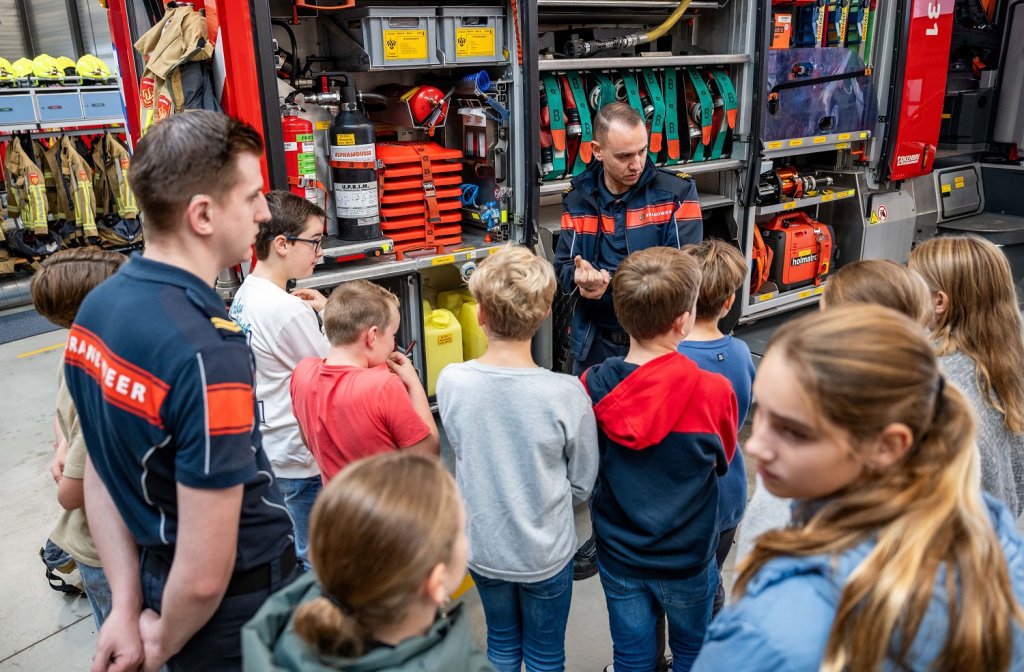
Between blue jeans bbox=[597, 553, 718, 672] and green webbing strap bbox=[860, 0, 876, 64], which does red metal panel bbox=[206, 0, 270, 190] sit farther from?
green webbing strap bbox=[860, 0, 876, 64]

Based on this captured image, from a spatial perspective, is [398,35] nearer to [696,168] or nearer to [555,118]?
[555,118]

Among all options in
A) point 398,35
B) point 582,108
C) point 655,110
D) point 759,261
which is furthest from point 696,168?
Answer: point 398,35

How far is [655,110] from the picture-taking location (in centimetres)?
470

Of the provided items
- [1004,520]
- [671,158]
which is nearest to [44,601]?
[1004,520]

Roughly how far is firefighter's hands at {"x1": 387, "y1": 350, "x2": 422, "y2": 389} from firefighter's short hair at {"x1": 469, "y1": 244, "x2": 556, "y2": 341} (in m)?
0.48

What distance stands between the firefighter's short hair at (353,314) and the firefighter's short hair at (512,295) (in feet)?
1.26

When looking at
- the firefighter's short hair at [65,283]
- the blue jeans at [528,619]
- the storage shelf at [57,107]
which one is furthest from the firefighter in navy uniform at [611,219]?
the storage shelf at [57,107]

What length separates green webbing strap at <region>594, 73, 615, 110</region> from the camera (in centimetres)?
449

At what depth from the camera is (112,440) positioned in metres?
1.47

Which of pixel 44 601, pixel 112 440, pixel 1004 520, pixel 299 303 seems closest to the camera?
pixel 1004 520

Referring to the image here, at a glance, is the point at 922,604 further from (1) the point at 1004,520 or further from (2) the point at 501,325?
(2) the point at 501,325

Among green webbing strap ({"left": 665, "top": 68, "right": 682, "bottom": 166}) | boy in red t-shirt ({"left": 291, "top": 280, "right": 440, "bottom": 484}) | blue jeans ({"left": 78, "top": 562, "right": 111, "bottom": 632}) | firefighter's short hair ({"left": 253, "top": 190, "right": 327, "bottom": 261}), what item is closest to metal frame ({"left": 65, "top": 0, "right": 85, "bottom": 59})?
green webbing strap ({"left": 665, "top": 68, "right": 682, "bottom": 166})

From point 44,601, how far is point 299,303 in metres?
1.96

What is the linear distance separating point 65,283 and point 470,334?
2692 mm
